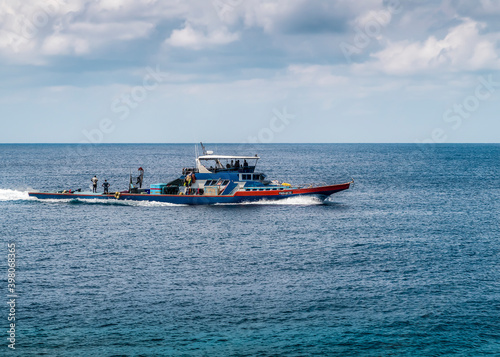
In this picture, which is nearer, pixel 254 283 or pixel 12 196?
pixel 254 283

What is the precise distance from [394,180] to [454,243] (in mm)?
74908

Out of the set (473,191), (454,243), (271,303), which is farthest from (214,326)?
(473,191)

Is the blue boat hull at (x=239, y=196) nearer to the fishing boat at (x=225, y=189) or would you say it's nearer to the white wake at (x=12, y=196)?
the fishing boat at (x=225, y=189)

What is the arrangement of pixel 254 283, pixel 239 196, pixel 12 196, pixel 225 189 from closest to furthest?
pixel 254 283 → pixel 239 196 → pixel 225 189 → pixel 12 196

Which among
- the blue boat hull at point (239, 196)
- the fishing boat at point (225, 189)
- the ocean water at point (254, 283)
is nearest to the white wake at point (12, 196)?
the ocean water at point (254, 283)

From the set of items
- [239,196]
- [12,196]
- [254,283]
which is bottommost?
[254,283]

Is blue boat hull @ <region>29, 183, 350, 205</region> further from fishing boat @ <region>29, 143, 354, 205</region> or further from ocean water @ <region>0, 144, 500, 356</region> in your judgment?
ocean water @ <region>0, 144, 500, 356</region>

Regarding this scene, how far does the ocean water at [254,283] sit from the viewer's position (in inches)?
1254

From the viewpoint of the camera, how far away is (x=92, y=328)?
1309 inches

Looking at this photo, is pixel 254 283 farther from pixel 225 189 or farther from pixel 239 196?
pixel 225 189

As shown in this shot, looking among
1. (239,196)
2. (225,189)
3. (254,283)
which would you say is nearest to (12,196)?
(225,189)

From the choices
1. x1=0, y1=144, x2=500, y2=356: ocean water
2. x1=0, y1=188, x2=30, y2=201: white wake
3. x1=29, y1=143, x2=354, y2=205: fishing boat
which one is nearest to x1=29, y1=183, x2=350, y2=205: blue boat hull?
x1=29, y1=143, x2=354, y2=205: fishing boat

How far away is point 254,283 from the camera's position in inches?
1644

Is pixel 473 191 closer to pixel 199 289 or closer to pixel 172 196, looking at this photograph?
pixel 172 196
